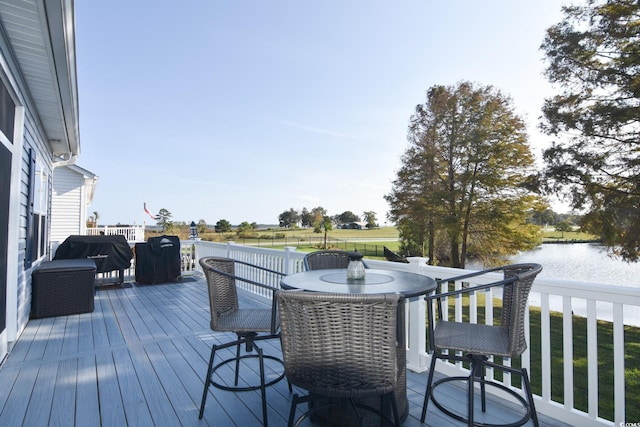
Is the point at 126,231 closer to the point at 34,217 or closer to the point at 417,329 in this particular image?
the point at 34,217

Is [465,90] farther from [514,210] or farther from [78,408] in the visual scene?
[78,408]

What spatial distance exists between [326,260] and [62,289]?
3.97m

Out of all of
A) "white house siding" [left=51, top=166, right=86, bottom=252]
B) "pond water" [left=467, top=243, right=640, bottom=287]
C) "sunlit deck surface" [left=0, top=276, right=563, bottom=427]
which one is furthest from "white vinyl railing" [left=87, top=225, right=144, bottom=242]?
"pond water" [left=467, top=243, right=640, bottom=287]

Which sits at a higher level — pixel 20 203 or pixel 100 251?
pixel 20 203

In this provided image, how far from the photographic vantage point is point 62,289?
15.7 ft

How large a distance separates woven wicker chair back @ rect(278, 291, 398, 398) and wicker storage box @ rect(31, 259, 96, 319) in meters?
4.58

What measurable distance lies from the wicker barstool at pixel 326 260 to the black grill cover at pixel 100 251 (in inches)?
196

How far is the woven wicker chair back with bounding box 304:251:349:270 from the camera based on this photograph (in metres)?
3.23

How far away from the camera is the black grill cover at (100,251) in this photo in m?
6.20

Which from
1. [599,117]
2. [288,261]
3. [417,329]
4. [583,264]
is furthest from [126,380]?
[583,264]

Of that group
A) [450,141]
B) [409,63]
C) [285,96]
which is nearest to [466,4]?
[409,63]

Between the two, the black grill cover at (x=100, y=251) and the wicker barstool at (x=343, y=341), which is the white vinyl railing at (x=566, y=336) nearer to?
the wicker barstool at (x=343, y=341)

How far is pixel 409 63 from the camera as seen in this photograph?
11594 millimetres

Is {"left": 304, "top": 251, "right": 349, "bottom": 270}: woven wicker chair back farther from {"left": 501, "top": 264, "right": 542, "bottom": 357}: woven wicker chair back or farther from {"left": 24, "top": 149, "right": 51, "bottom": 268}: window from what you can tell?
{"left": 24, "top": 149, "right": 51, "bottom": 268}: window
